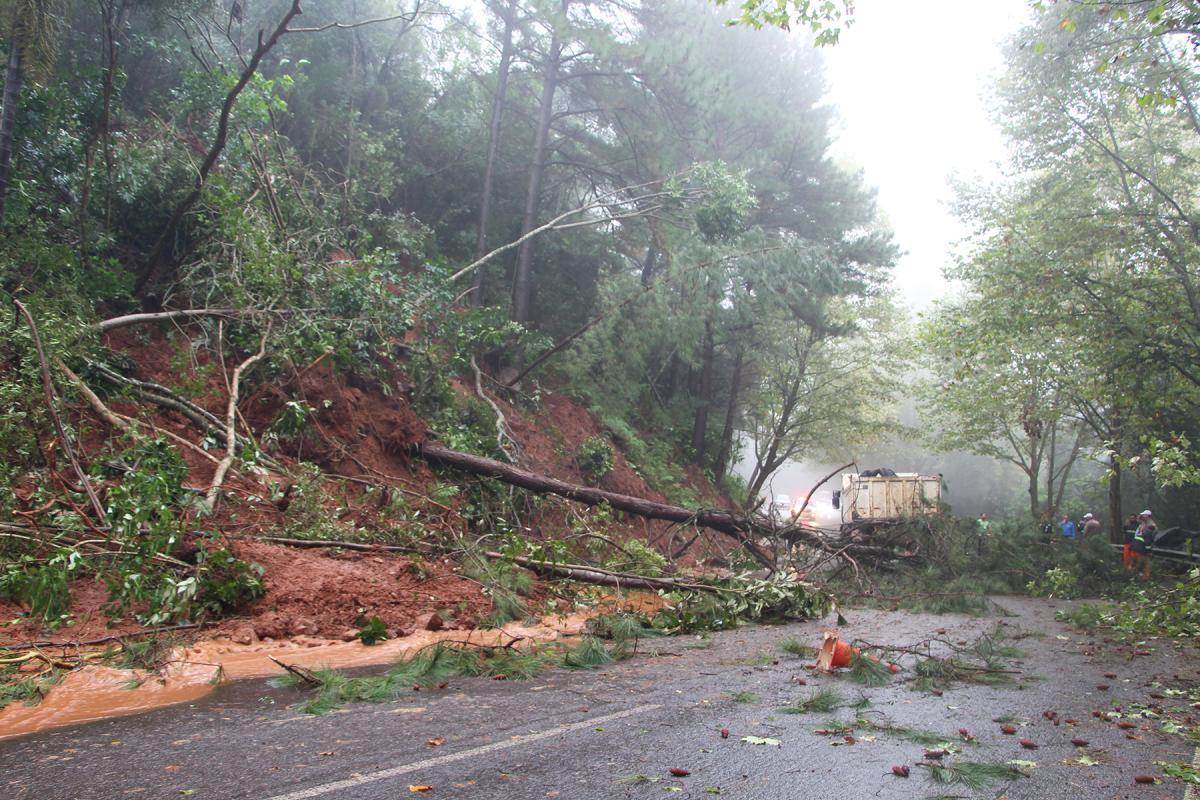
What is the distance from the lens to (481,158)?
2050 cm

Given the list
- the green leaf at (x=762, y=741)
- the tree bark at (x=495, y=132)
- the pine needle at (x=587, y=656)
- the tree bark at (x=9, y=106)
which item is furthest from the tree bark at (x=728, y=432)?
the green leaf at (x=762, y=741)

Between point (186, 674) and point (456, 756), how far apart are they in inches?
96.1

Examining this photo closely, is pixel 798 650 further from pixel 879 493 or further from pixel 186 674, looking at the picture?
pixel 879 493

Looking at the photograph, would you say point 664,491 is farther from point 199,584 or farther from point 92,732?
point 92,732

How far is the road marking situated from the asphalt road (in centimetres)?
1

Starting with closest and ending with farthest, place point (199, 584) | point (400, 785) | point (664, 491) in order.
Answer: point (400, 785)
point (199, 584)
point (664, 491)

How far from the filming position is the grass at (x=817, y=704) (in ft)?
15.2

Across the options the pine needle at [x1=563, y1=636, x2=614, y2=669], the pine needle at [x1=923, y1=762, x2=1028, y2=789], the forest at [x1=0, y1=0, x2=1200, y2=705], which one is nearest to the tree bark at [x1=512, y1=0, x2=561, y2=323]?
the forest at [x1=0, y1=0, x2=1200, y2=705]

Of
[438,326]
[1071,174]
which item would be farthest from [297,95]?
[1071,174]

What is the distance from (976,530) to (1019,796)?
13.5m

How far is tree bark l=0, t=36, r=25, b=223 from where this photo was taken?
7.98m

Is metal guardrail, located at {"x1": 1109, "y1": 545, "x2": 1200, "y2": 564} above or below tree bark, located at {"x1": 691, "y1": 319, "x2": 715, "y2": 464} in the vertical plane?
below

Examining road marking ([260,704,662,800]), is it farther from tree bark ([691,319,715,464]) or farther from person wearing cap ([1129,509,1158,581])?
tree bark ([691,319,715,464])

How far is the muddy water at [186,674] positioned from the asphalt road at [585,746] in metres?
0.24
